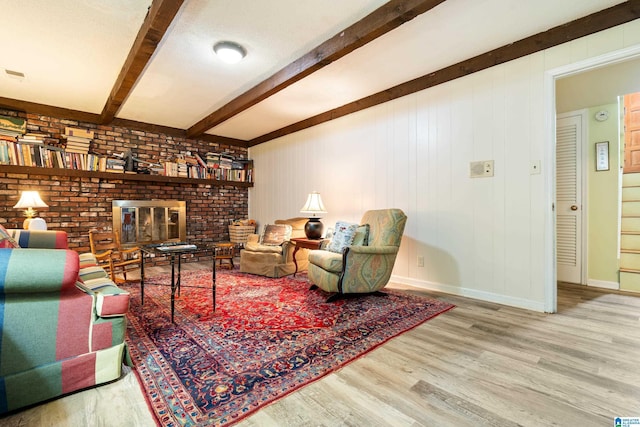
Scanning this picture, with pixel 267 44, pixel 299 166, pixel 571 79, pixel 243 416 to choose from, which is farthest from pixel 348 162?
pixel 243 416

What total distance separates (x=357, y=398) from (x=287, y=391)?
334mm

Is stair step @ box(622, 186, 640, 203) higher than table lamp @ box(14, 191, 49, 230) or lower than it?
higher

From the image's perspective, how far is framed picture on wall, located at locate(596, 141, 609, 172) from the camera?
138 inches

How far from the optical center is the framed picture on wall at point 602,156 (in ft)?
11.5

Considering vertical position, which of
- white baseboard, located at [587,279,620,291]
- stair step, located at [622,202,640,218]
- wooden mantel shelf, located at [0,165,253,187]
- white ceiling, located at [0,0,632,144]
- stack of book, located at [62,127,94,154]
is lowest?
white baseboard, located at [587,279,620,291]

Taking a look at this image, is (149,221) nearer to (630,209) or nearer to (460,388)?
(460,388)

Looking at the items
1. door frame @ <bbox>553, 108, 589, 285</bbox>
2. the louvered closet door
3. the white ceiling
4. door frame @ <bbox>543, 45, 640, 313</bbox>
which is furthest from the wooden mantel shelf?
door frame @ <bbox>553, 108, 589, 285</bbox>

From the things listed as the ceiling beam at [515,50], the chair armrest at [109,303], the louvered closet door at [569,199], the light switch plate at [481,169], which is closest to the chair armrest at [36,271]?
the chair armrest at [109,303]

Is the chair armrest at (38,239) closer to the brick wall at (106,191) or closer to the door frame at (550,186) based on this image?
the brick wall at (106,191)

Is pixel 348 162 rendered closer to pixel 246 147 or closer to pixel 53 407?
pixel 246 147

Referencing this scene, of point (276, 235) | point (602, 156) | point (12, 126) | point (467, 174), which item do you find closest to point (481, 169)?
point (467, 174)

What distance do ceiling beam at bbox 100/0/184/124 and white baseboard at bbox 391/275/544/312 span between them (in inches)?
129

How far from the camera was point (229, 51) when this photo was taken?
2592mm

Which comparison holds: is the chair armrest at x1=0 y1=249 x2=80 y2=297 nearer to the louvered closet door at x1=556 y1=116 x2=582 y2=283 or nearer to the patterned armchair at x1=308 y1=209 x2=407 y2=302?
the patterned armchair at x1=308 y1=209 x2=407 y2=302
